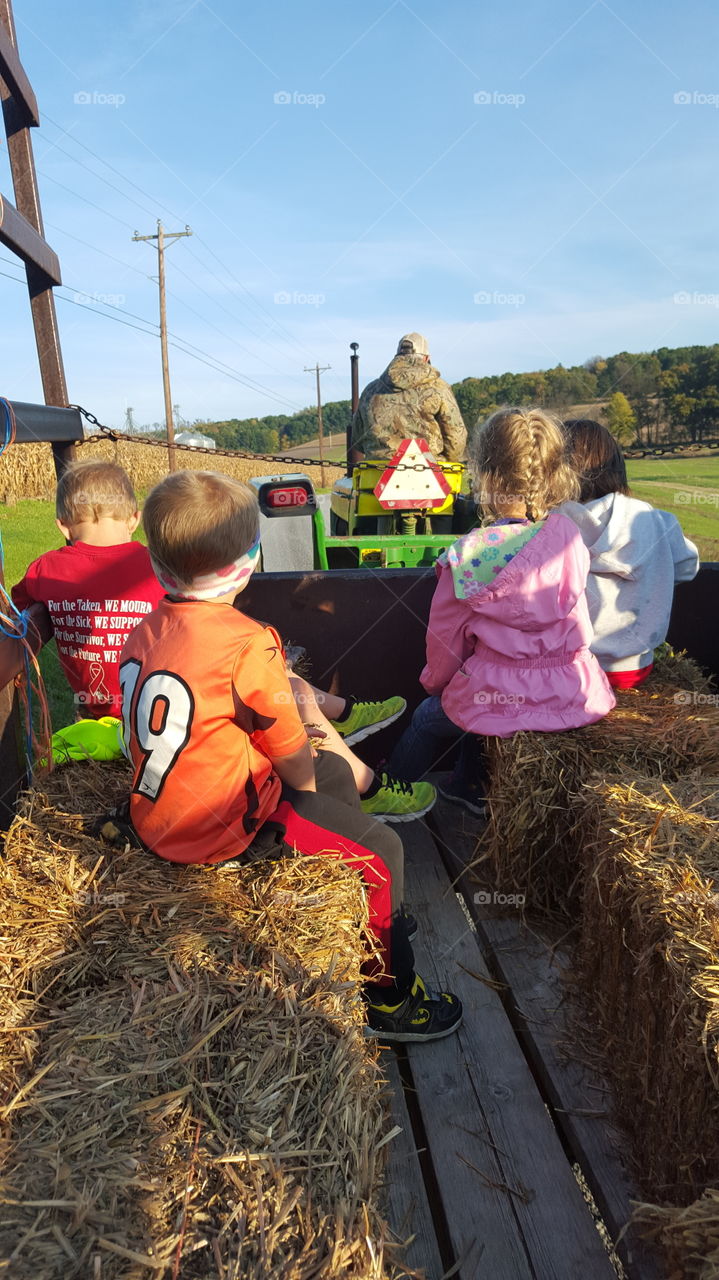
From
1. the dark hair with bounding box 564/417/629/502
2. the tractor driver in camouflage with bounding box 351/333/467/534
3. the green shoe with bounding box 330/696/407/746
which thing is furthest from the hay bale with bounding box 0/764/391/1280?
the tractor driver in camouflage with bounding box 351/333/467/534

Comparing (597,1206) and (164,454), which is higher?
(164,454)

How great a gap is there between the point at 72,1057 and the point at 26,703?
1.22 metres

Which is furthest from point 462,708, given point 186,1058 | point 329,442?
point 329,442

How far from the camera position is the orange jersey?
1.73m

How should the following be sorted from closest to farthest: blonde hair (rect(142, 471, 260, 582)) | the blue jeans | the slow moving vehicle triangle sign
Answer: blonde hair (rect(142, 471, 260, 582)) < the blue jeans < the slow moving vehicle triangle sign

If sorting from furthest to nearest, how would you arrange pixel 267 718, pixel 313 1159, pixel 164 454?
1. pixel 164 454
2. pixel 267 718
3. pixel 313 1159

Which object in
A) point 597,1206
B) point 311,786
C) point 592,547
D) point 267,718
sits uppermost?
point 592,547

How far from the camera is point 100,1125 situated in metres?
1.15

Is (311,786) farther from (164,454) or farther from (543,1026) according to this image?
(164,454)

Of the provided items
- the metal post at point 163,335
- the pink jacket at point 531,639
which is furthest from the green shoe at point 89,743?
the metal post at point 163,335

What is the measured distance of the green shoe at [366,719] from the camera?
123 inches

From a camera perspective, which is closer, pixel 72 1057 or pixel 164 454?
pixel 72 1057

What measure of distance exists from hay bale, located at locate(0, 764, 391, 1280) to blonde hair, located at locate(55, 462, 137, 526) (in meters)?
1.24

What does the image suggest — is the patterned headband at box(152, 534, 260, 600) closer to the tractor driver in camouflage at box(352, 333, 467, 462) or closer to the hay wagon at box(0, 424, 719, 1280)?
the hay wagon at box(0, 424, 719, 1280)
